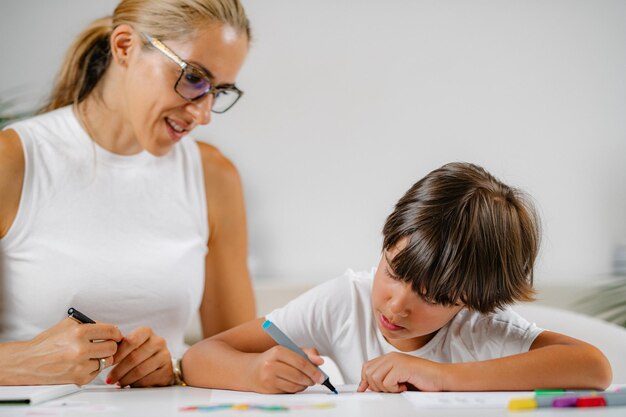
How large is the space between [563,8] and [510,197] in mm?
1974

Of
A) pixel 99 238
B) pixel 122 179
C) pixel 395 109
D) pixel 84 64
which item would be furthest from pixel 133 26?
pixel 395 109

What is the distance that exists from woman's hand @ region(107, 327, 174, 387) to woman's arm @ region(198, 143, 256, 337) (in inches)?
17.5

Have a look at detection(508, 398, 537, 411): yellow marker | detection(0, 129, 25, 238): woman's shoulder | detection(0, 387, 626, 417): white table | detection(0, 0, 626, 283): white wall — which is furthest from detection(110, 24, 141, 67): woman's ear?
detection(0, 0, 626, 283): white wall

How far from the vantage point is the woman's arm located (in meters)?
1.59

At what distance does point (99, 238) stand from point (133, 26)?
39 cm

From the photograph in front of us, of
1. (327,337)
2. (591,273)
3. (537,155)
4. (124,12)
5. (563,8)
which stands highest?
(563,8)

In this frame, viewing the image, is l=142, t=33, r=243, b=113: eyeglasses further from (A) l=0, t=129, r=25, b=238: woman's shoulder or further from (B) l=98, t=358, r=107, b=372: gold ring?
(B) l=98, t=358, r=107, b=372: gold ring

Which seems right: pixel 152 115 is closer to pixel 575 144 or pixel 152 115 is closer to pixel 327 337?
pixel 327 337

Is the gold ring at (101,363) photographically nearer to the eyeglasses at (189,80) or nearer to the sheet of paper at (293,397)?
the sheet of paper at (293,397)

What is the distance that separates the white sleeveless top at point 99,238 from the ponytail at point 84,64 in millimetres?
66

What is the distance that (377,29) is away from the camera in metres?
2.92

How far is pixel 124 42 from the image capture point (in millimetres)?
1441

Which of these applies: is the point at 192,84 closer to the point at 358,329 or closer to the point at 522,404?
the point at 358,329

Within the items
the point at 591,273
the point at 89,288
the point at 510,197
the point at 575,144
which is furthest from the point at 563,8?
the point at 89,288
